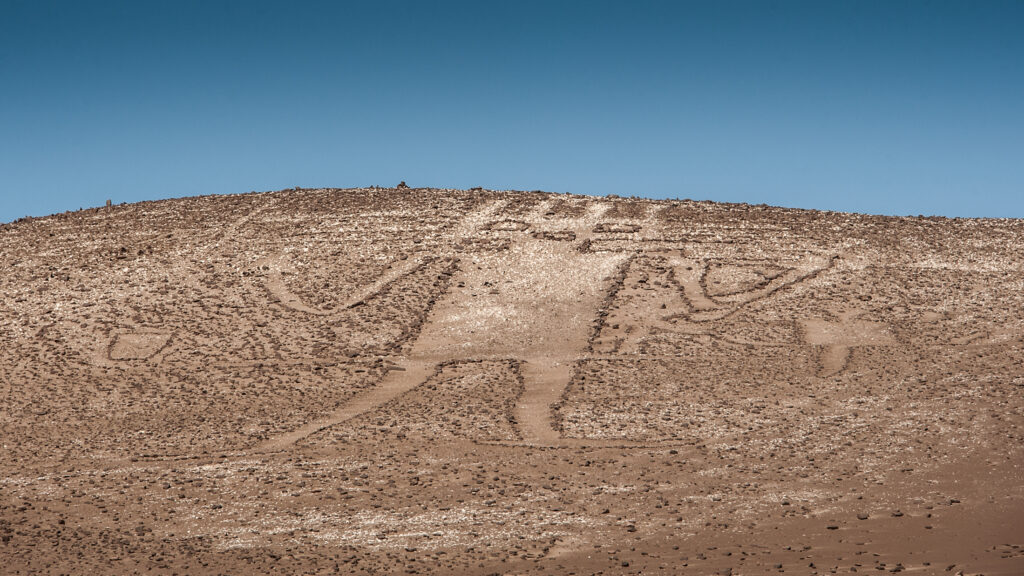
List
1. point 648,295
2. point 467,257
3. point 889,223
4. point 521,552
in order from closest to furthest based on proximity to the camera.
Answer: point 521,552
point 648,295
point 467,257
point 889,223

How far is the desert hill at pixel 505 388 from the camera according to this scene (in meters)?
11.2

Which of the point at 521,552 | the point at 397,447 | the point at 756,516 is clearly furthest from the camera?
the point at 397,447

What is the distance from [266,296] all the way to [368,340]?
12.1 ft

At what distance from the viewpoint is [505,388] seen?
18.4m

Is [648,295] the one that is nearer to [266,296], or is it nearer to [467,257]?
[467,257]

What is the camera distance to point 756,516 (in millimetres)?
11570

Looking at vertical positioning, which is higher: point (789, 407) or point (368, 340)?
point (368, 340)

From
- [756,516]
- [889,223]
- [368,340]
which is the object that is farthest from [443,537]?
[889,223]

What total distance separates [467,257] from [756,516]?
14.5 m

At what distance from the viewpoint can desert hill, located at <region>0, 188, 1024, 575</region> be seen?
36.7 feet

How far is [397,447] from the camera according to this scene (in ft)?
50.9

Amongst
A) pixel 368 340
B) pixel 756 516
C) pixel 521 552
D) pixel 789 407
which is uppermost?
pixel 368 340

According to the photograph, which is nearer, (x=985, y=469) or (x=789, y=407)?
(x=985, y=469)

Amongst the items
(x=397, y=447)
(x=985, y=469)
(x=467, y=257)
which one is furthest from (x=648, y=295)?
(x=985, y=469)
